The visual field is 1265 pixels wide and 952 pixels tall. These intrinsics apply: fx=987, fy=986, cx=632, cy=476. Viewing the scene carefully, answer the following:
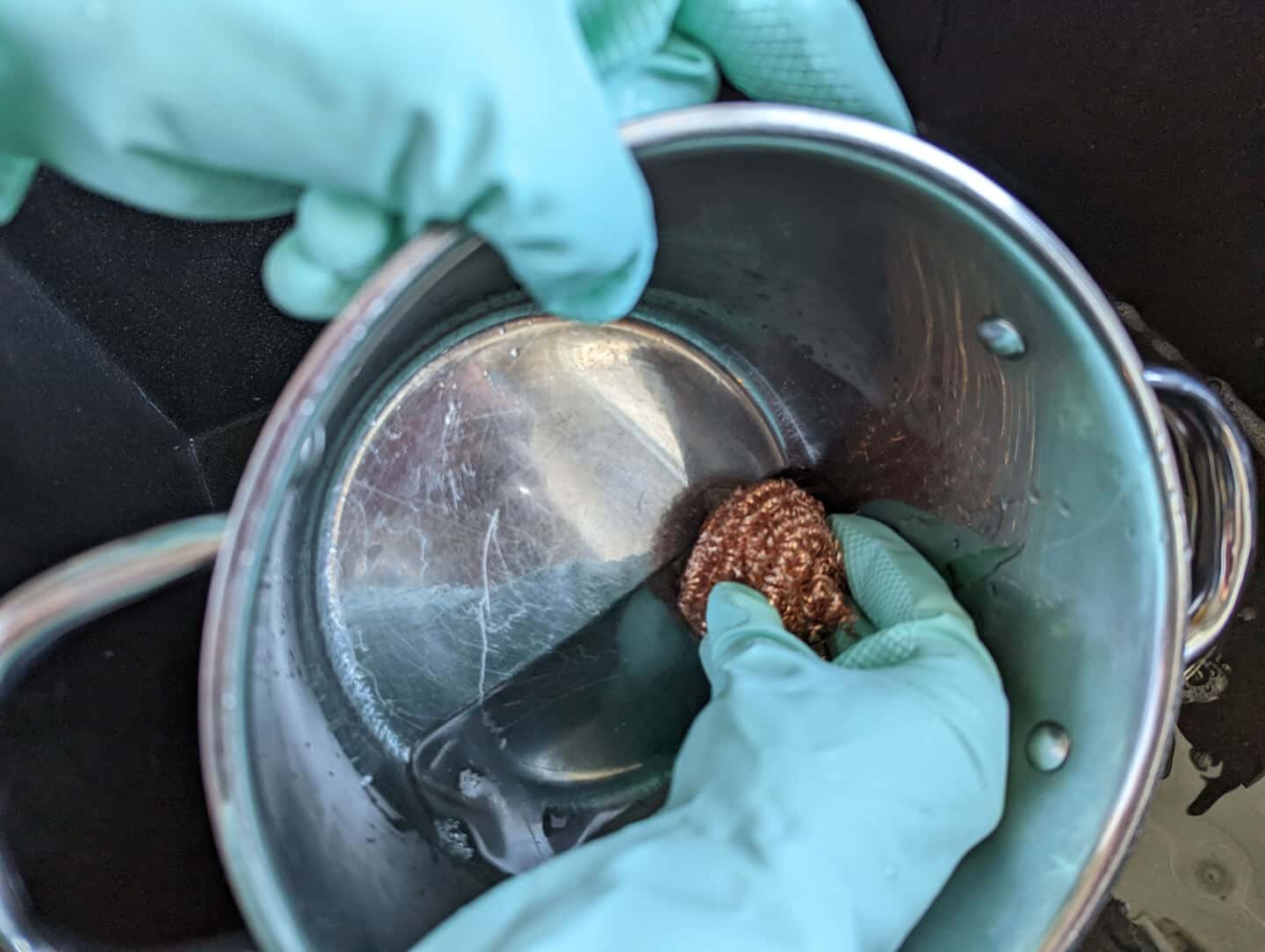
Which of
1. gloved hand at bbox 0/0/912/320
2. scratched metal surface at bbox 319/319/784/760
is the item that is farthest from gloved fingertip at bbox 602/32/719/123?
scratched metal surface at bbox 319/319/784/760

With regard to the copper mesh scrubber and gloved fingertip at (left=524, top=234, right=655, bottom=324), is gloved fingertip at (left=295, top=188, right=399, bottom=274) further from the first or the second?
the copper mesh scrubber

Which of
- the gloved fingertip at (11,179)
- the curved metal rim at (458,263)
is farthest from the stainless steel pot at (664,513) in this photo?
the gloved fingertip at (11,179)

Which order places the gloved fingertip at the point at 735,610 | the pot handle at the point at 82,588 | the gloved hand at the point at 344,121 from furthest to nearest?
1. the gloved fingertip at the point at 735,610
2. the pot handle at the point at 82,588
3. the gloved hand at the point at 344,121

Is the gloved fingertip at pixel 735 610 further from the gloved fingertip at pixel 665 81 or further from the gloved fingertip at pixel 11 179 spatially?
the gloved fingertip at pixel 11 179

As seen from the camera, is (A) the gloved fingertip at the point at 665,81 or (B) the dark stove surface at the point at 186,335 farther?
(B) the dark stove surface at the point at 186,335

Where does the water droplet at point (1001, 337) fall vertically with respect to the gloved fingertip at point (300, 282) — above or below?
below

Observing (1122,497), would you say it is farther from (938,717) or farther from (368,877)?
(368,877)

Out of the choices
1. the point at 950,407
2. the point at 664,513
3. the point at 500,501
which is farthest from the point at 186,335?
the point at 950,407
